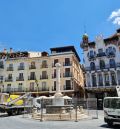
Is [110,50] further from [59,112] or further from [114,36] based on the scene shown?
[59,112]

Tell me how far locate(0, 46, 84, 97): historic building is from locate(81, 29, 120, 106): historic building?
507cm

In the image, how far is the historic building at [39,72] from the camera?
55812mm

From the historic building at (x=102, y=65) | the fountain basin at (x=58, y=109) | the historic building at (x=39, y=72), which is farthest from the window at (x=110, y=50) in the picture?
the fountain basin at (x=58, y=109)

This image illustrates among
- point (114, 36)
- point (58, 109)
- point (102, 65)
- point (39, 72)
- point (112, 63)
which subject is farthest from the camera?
point (39, 72)

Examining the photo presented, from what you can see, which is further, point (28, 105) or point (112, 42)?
point (112, 42)

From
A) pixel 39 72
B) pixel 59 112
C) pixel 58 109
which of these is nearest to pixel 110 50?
pixel 39 72

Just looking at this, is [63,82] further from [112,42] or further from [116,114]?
[116,114]

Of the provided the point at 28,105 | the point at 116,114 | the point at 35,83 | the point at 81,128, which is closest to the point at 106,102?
the point at 116,114

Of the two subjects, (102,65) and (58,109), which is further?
(102,65)

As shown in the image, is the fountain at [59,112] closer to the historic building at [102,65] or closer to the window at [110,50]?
the historic building at [102,65]

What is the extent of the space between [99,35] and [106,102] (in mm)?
37062

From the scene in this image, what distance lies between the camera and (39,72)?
59.0m

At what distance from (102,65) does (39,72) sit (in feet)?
55.5

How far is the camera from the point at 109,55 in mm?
50375
